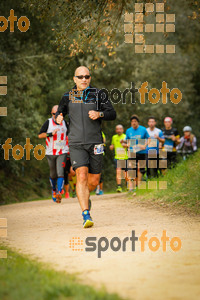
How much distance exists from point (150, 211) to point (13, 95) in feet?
35.8

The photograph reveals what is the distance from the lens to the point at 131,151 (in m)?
15.7

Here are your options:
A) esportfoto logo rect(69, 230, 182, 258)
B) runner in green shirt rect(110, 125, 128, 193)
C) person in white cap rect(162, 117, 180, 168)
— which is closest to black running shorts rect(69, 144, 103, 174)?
esportfoto logo rect(69, 230, 182, 258)

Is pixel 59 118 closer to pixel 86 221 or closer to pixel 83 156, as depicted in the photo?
pixel 83 156

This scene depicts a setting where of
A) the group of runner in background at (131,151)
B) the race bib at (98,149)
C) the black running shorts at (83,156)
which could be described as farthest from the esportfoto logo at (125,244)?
the group of runner in background at (131,151)

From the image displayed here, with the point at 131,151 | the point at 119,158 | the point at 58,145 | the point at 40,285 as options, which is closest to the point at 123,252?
the point at 40,285

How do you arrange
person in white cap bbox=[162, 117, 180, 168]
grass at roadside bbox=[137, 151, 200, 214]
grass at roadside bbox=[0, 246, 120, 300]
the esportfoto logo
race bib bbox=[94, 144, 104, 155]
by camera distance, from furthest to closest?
person in white cap bbox=[162, 117, 180, 168], grass at roadside bbox=[137, 151, 200, 214], race bib bbox=[94, 144, 104, 155], the esportfoto logo, grass at roadside bbox=[0, 246, 120, 300]

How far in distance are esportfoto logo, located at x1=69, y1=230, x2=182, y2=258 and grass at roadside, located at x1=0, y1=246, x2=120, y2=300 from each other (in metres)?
1.06

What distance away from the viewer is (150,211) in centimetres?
1069

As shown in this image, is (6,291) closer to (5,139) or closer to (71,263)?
(71,263)

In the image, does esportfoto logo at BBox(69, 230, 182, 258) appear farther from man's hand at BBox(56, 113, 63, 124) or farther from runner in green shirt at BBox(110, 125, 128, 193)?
runner in green shirt at BBox(110, 125, 128, 193)

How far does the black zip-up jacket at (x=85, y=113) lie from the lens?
8445 millimetres

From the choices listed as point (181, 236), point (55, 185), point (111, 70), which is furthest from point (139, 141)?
point (111, 70)

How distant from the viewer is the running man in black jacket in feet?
27.7

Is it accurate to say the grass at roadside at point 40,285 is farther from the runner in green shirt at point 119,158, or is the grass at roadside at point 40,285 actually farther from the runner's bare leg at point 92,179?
the runner in green shirt at point 119,158
